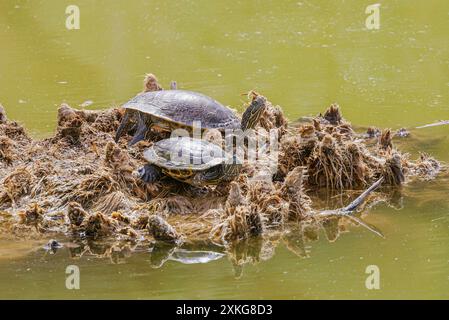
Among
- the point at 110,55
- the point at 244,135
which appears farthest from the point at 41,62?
the point at 244,135

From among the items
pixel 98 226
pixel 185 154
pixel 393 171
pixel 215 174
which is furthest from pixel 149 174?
pixel 393 171

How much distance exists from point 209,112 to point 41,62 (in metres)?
7.10

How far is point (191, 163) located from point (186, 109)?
4.37 ft

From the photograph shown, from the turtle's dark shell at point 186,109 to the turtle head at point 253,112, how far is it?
0.31 feet

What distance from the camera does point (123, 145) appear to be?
393 inches

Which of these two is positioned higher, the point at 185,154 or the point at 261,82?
the point at 261,82

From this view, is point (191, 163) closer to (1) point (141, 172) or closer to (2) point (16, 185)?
(1) point (141, 172)

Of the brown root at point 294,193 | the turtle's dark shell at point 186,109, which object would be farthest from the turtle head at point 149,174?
the brown root at point 294,193

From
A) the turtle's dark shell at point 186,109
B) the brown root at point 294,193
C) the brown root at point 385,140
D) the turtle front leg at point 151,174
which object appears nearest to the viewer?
the brown root at point 294,193

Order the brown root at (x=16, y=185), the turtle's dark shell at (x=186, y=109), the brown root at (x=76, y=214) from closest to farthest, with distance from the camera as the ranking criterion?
the brown root at (x=76, y=214)
the brown root at (x=16, y=185)
the turtle's dark shell at (x=186, y=109)

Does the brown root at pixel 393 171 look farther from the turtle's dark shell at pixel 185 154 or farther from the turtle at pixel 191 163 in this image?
the turtle's dark shell at pixel 185 154

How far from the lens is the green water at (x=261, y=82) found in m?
7.17

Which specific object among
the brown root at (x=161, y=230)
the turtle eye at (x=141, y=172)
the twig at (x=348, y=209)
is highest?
the turtle eye at (x=141, y=172)

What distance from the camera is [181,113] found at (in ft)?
31.9
